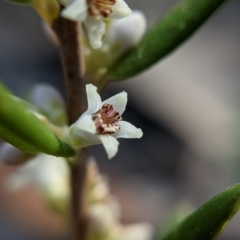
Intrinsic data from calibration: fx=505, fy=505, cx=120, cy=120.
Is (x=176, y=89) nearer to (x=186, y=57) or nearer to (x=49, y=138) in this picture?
(x=186, y=57)

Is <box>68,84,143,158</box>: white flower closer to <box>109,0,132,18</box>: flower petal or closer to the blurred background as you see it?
<box>109,0,132,18</box>: flower petal

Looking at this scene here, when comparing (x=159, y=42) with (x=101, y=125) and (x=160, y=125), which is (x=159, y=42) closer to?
(x=101, y=125)

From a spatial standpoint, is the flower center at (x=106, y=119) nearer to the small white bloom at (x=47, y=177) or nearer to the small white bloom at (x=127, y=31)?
the small white bloom at (x=127, y=31)

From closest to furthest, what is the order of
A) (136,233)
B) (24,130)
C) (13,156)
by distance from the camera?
1. (24,130)
2. (13,156)
3. (136,233)

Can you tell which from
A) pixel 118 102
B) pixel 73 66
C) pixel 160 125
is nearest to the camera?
pixel 118 102

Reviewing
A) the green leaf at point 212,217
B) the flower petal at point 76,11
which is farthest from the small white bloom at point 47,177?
the flower petal at point 76,11

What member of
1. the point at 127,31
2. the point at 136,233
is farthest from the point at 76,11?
the point at 136,233

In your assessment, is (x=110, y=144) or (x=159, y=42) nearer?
(x=110, y=144)

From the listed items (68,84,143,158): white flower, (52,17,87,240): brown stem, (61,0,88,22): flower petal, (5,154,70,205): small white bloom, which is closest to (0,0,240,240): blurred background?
(5,154,70,205): small white bloom

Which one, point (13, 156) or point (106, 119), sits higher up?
point (106, 119)
